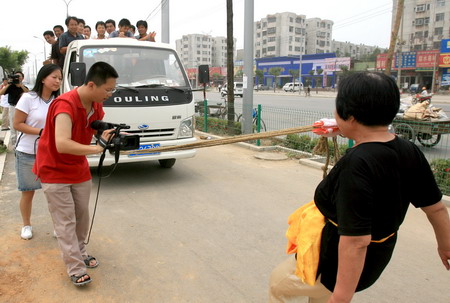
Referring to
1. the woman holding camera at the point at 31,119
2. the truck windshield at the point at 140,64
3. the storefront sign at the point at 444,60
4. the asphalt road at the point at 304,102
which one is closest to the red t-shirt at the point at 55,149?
the woman holding camera at the point at 31,119

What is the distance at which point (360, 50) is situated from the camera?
11631 cm

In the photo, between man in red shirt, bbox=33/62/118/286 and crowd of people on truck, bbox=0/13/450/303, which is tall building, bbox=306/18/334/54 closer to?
man in red shirt, bbox=33/62/118/286

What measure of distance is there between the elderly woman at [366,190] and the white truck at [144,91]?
428 cm

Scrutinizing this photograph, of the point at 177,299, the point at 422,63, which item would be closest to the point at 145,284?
the point at 177,299

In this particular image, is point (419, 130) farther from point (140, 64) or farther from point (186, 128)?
point (140, 64)

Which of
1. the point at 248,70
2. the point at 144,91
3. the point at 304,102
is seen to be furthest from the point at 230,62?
the point at 304,102

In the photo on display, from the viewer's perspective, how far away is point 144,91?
5680 millimetres

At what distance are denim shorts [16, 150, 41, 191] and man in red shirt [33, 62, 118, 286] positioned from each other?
0.77 m

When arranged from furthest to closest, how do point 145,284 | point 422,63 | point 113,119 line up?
1. point 422,63
2. point 113,119
3. point 145,284

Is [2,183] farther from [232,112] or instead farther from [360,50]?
[360,50]

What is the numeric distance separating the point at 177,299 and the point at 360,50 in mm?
125050

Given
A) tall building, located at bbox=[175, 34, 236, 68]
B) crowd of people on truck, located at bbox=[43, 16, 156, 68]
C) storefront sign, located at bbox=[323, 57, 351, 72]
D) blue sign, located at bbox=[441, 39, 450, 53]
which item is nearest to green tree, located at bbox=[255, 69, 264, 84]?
storefront sign, located at bbox=[323, 57, 351, 72]

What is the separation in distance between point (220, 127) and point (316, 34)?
97.3 m

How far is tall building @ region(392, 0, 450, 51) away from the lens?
64.3 m
